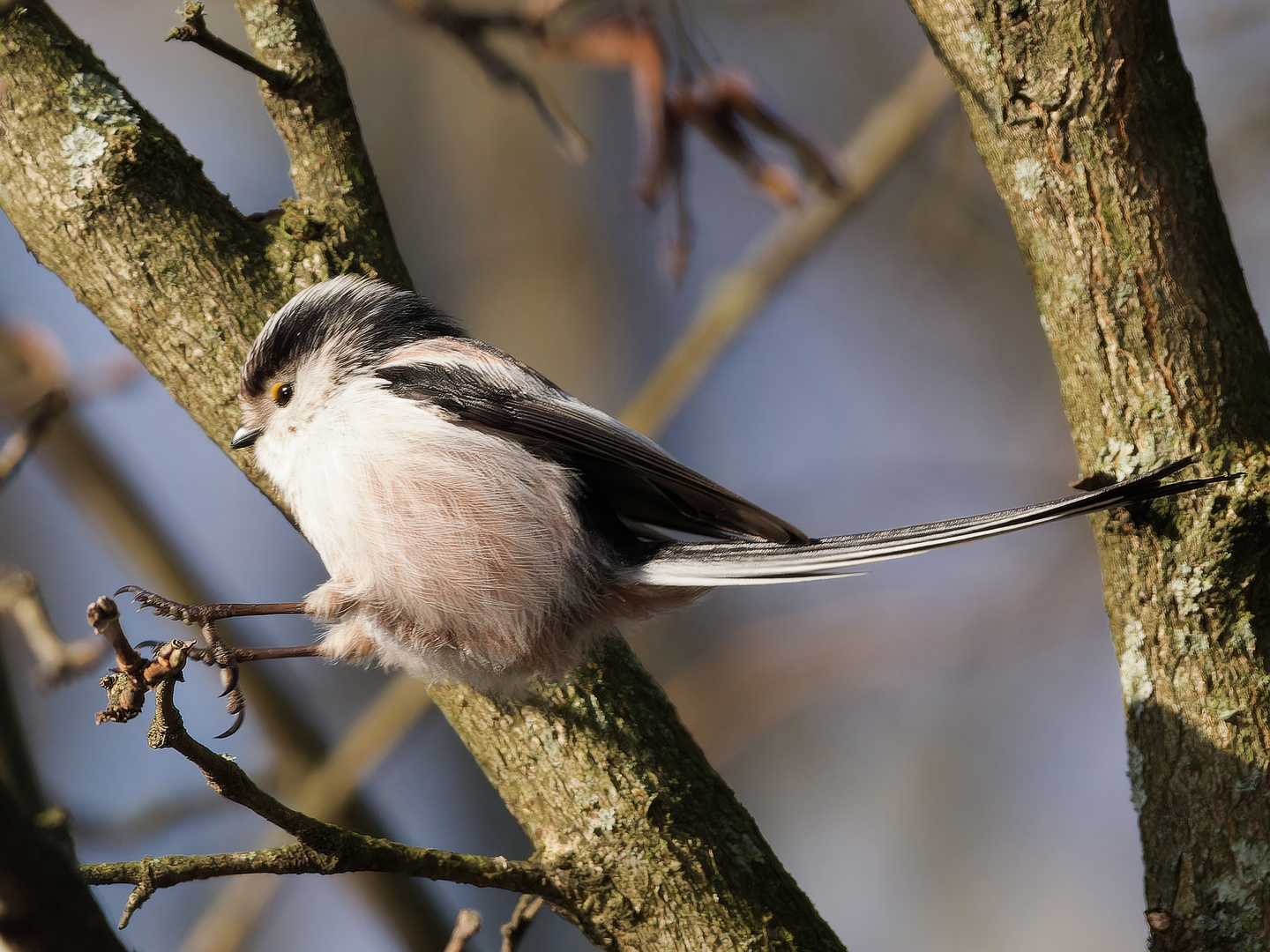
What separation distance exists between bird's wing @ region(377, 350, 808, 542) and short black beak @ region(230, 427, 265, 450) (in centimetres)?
28

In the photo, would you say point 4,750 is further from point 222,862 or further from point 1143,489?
point 1143,489

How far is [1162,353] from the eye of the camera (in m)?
1.75

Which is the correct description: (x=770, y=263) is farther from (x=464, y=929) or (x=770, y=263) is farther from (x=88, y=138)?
(x=464, y=929)

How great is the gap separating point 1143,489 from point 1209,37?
3311 millimetres

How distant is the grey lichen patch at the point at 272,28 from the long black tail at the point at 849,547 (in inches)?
52.1

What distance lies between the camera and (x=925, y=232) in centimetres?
453

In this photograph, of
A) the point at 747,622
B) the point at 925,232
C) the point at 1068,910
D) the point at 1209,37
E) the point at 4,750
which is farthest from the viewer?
the point at 1068,910

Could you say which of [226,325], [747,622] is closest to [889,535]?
[226,325]

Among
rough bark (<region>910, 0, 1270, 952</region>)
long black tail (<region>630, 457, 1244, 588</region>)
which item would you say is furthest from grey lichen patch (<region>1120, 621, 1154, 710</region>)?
long black tail (<region>630, 457, 1244, 588</region>)

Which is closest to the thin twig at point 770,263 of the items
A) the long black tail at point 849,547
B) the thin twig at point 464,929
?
the long black tail at point 849,547

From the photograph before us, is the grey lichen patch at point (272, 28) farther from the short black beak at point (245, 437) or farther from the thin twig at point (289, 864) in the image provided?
the thin twig at point (289, 864)

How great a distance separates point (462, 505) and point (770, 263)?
2.10 meters

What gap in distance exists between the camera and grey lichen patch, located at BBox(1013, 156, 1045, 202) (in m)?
1.75

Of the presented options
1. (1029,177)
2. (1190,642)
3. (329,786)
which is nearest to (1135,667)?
(1190,642)
